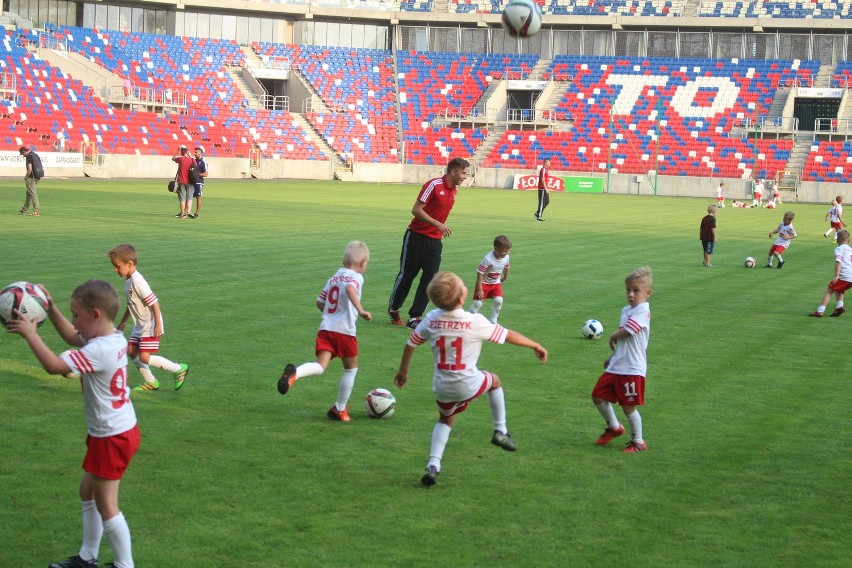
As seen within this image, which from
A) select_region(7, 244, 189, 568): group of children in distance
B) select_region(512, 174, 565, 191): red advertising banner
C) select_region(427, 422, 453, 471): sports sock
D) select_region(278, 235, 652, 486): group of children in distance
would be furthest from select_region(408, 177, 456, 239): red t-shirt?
select_region(512, 174, 565, 191): red advertising banner

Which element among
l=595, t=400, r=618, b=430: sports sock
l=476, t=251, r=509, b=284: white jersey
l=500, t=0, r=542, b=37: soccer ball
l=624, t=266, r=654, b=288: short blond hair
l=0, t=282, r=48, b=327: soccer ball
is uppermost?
l=500, t=0, r=542, b=37: soccer ball

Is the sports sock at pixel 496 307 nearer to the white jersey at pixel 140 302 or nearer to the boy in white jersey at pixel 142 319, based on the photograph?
the boy in white jersey at pixel 142 319

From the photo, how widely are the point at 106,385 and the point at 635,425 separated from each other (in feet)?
14.6

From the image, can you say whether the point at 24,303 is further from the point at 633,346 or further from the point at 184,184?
the point at 184,184

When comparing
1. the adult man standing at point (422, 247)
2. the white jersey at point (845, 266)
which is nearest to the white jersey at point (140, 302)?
the adult man standing at point (422, 247)

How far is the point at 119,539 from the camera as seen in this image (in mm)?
5457

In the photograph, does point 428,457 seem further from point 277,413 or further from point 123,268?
point 123,268

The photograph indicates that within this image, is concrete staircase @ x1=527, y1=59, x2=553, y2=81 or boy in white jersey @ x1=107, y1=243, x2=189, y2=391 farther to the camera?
concrete staircase @ x1=527, y1=59, x2=553, y2=81

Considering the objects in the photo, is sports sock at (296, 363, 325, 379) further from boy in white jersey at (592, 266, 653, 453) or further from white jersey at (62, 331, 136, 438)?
white jersey at (62, 331, 136, 438)

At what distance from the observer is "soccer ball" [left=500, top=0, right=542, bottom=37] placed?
30.2 meters

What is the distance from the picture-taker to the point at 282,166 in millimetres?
68250

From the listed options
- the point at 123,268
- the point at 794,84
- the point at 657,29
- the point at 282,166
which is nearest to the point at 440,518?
the point at 123,268

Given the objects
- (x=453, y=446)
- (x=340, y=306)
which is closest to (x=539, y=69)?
(x=340, y=306)

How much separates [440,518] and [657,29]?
2916 inches
